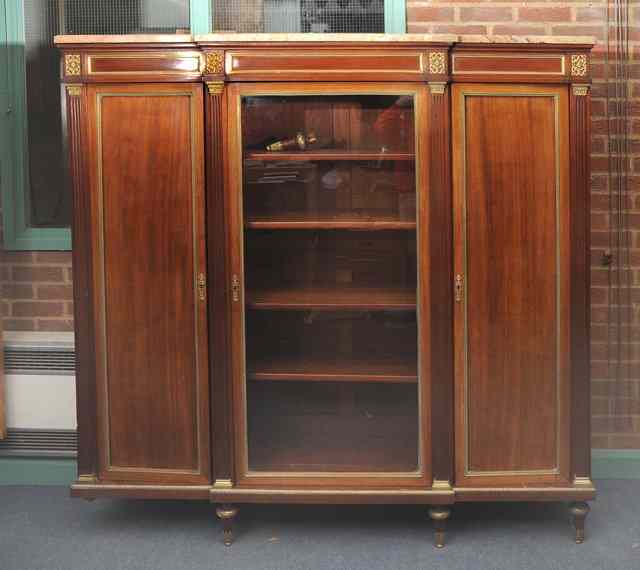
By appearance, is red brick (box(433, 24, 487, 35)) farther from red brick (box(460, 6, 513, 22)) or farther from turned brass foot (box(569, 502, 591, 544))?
turned brass foot (box(569, 502, 591, 544))

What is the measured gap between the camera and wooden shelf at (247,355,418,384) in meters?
3.32

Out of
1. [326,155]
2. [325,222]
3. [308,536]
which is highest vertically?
[326,155]

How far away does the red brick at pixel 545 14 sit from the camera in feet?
12.5

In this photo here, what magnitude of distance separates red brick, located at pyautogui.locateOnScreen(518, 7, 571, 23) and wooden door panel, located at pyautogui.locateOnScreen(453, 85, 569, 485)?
0.77 meters

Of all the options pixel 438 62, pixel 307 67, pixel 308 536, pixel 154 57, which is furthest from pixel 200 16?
pixel 308 536

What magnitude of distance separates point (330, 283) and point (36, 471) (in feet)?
5.15

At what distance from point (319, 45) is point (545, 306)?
3.89 feet

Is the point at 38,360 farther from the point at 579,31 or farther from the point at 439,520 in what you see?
the point at 579,31

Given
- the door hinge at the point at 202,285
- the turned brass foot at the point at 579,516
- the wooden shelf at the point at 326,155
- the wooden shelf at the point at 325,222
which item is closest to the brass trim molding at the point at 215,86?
the wooden shelf at the point at 326,155

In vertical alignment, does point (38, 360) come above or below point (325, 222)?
below

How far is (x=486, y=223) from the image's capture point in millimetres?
3195

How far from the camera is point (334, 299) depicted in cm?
339

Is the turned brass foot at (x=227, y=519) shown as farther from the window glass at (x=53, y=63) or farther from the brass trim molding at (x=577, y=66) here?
the brass trim molding at (x=577, y=66)

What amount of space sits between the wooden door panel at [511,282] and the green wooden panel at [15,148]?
177 centimetres
